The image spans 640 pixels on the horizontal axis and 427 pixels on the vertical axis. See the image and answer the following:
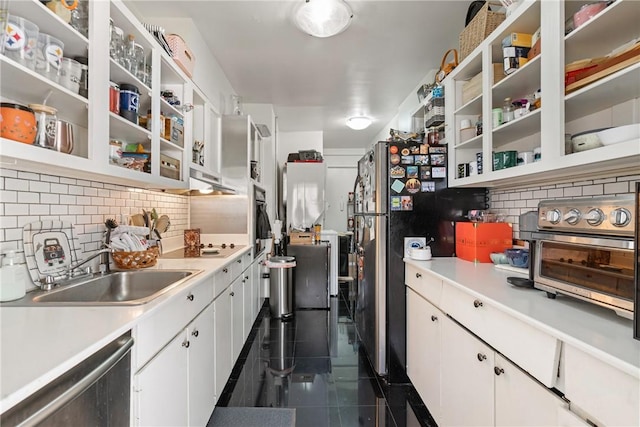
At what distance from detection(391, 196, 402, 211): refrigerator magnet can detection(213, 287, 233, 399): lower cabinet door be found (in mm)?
1305

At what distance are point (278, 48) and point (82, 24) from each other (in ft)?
5.62

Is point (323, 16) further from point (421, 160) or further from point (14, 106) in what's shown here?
point (14, 106)

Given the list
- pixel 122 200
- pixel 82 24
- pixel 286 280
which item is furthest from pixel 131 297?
pixel 286 280

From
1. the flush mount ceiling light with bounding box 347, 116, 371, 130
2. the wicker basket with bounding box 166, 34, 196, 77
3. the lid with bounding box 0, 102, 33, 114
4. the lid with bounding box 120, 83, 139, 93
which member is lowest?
the lid with bounding box 0, 102, 33, 114

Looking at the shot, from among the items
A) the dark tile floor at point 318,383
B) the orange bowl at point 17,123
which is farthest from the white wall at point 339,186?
the orange bowl at point 17,123

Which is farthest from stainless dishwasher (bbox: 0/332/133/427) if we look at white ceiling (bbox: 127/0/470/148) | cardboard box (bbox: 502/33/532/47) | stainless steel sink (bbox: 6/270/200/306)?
white ceiling (bbox: 127/0/470/148)

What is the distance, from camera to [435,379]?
5.25ft

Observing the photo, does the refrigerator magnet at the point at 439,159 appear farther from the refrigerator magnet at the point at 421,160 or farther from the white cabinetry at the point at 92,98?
the white cabinetry at the point at 92,98

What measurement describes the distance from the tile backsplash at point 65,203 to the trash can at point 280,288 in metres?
1.58

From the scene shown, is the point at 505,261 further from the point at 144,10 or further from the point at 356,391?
the point at 144,10

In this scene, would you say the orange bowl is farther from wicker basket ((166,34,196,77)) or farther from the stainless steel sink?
wicker basket ((166,34,196,77))

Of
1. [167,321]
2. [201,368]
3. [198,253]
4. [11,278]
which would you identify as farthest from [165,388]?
[198,253]

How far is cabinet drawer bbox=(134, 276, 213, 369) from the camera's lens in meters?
0.99

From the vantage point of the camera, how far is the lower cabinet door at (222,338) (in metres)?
1.78
